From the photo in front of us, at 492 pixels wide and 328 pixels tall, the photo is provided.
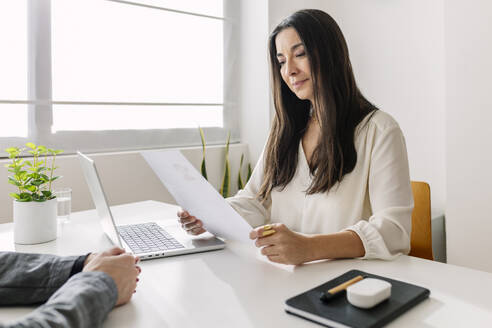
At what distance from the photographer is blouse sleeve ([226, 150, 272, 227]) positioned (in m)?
1.51

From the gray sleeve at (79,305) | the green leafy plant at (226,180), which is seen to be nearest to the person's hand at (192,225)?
the gray sleeve at (79,305)

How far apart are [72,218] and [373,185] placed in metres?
1.09

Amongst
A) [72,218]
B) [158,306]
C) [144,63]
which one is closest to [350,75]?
[158,306]

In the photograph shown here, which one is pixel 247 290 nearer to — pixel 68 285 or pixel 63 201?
pixel 68 285

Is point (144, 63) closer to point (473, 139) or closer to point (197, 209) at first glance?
point (197, 209)

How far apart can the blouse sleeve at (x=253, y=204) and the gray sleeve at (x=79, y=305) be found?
2.63 feet

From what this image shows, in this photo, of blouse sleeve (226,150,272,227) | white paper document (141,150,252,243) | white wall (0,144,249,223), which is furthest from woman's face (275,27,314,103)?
white wall (0,144,249,223)

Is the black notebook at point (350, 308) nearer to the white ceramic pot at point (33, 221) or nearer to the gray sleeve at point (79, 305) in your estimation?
the gray sleeve at point (79, 305)

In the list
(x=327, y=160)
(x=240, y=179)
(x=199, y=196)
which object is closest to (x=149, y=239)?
(x=199, y=196)

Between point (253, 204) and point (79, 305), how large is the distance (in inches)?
38.3

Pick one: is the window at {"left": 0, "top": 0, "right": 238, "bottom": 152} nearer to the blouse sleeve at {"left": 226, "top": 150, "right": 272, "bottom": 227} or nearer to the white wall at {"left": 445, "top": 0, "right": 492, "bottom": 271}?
→ the blouse sleeve at {"left": 226, "top": 150, "right": 272, "bottom": 227}

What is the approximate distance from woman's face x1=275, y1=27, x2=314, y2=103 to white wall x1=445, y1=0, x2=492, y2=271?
1059 millimetres

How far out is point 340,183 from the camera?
1.38 m

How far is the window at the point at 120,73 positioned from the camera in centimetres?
204
